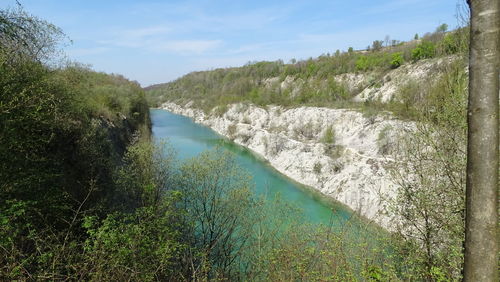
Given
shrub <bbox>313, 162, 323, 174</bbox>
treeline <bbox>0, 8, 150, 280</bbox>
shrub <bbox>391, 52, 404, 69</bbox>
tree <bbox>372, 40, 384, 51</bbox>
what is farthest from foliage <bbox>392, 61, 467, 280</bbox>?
tree <bbox>372, 40, 384, 51</bbox>

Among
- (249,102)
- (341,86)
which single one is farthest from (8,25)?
(249,102)

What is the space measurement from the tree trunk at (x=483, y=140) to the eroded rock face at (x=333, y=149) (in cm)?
1401

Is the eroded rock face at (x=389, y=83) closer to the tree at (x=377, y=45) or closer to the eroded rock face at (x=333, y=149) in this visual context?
the eroded rock face at (x=333, y=149)

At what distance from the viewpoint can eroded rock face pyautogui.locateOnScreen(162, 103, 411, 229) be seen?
2220 centimetres

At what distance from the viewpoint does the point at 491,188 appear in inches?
68.9

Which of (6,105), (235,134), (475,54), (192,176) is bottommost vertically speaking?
(235,134)

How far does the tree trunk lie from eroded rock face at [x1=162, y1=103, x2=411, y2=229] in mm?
14013

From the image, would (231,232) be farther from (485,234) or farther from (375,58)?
(375,58)

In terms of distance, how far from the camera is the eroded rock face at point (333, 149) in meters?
22.2

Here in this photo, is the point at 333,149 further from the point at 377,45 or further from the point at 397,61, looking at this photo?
the point at 377,45

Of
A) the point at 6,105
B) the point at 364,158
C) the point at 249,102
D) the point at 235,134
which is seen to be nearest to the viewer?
the point at 6,105

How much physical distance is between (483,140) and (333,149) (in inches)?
1171

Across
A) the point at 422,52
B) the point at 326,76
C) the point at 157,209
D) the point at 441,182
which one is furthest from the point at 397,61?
the point at 157,209

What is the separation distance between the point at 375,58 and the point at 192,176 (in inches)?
1754
